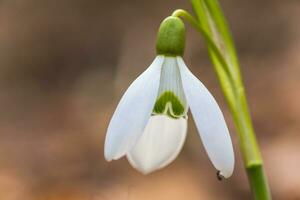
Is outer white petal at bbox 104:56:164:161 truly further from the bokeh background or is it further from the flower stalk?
the bokeh background

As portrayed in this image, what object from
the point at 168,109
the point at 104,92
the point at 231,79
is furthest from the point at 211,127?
the point at 104,92

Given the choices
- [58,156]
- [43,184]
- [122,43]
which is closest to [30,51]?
[122,43]

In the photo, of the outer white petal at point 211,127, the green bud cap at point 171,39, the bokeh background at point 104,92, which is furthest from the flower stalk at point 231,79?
the bokeh background at point 104,92

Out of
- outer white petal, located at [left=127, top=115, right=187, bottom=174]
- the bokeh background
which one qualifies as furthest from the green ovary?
the bokeh background

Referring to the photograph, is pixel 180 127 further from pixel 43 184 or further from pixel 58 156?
pixel 58 156

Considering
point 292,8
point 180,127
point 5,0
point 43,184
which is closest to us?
point 180,127

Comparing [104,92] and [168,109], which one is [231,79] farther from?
[104,92]

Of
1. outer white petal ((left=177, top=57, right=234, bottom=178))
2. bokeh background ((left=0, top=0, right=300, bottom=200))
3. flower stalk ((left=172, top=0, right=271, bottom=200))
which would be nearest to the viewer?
outer white petal ((left=177, top=57, right=234, bottom=178))
